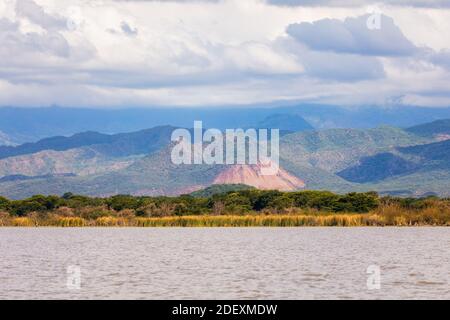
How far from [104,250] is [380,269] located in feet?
125

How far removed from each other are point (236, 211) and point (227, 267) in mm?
86644

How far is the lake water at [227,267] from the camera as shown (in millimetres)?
66688

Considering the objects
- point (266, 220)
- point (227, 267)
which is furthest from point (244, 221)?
point (227, 267)

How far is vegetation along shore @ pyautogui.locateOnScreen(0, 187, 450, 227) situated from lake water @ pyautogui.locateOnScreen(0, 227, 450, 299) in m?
11.2

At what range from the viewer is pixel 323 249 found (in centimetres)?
10825

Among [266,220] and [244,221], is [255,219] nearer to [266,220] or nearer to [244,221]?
[266,220]

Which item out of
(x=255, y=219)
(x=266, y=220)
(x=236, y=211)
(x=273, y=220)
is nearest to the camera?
(x=273, y=220)

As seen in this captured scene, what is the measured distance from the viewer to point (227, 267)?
8550cm

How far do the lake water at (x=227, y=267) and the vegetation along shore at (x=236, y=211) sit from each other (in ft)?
36.9

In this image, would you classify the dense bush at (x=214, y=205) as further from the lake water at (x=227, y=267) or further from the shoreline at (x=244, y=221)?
the lake water at (x=227, y=267)

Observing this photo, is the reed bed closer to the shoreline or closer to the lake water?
the shoreline

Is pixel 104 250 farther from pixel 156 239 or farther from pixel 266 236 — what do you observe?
pixel 266 236

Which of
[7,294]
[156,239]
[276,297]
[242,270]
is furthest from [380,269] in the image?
[156,239]

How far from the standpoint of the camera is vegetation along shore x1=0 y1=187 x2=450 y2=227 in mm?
148750
